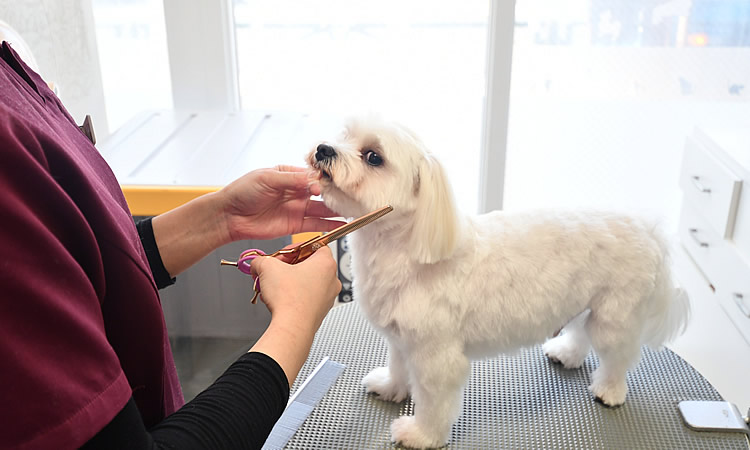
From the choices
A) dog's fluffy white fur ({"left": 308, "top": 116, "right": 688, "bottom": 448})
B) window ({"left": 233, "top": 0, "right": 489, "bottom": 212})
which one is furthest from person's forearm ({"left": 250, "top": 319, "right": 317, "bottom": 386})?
window ({"left": 233, "top": 0, "right": 489, "bottom": 212})

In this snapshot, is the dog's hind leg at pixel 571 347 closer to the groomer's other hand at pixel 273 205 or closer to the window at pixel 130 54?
the groomer's other hand at pixel 273 205

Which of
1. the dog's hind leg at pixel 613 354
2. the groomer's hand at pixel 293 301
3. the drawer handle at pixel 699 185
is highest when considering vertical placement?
the groomer's hand at pixel 293 301

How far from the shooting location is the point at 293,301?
0.68 metres

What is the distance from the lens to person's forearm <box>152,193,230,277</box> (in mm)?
873

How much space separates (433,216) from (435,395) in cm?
27

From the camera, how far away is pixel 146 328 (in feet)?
1.93

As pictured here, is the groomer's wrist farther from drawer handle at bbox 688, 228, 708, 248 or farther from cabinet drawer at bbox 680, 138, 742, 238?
drawer handle at bbox 688, 228, 708, 248

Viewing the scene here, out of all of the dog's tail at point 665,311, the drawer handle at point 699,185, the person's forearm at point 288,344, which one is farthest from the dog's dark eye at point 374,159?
the drawer handle at point 699,185

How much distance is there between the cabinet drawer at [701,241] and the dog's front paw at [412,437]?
1.09 meters

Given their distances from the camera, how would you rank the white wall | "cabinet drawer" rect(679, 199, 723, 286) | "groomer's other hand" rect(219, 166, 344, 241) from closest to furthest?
"groomer's other hand" rect(219, 166, 344, 241) < the white wall < "cabinet drawer" rect(679, 199, 723, 286)

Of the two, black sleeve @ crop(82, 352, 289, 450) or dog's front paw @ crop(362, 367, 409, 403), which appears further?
dog's front paw @ crop(362, 367, 409, 403)

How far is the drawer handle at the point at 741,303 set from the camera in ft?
4.77

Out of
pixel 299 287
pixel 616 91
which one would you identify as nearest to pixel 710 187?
pixel 616 91

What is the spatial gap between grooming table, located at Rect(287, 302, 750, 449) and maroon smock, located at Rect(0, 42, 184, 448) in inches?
19.8
